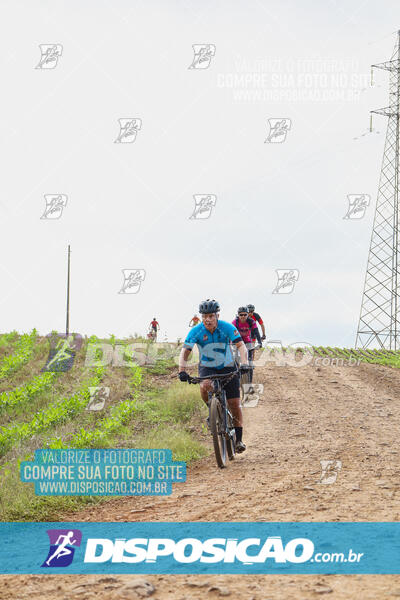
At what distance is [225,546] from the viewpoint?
5.73 m

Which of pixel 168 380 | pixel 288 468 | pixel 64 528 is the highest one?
pixel 168 380

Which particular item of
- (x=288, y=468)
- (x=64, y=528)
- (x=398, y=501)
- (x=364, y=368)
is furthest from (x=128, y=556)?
(x=364, y=368)

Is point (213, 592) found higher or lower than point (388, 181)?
lower

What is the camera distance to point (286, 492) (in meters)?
7.81

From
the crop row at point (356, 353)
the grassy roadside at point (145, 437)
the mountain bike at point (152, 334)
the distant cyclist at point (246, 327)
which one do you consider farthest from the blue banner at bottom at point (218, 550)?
the mountain bike at point (152, 334)

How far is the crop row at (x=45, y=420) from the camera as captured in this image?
14.5 m

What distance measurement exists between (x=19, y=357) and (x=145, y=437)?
48.6ft

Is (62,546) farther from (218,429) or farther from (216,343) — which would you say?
(216,343)

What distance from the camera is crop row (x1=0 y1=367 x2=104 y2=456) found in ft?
47.7

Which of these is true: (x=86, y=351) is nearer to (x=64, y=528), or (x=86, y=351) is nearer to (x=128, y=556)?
(x=64, y=528)

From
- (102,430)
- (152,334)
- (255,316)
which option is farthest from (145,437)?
(152,334)

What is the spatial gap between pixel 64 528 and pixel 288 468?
151 inches

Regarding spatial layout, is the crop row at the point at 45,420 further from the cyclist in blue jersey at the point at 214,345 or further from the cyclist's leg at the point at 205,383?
the cyclist in blue jersey at the point at 214,345

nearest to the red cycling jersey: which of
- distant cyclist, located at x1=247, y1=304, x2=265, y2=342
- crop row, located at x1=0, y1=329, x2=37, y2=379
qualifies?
distant cyclist, located at x1=247, y1=304, x2=265, y2=342
